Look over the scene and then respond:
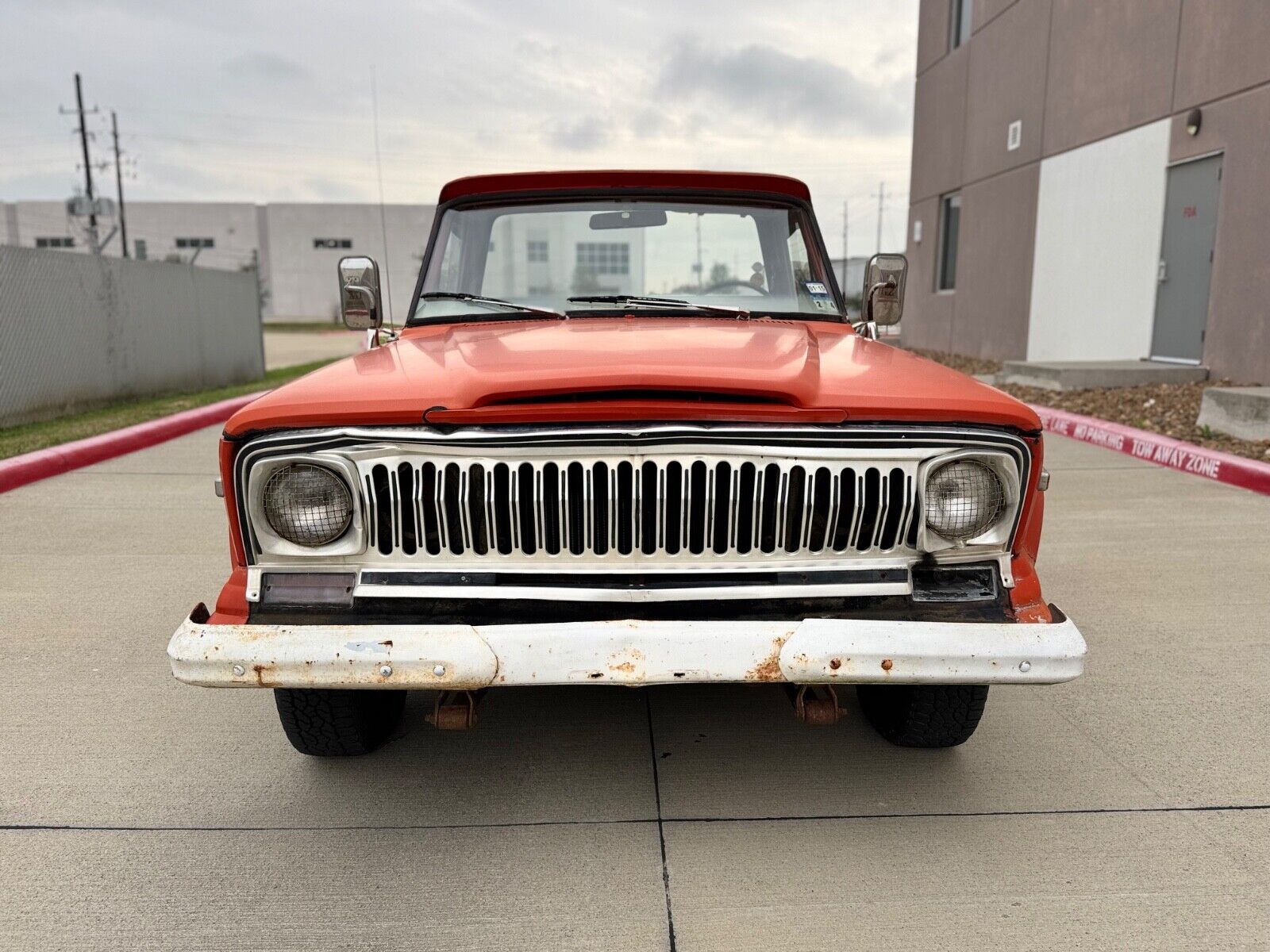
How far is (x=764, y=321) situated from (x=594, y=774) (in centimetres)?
154

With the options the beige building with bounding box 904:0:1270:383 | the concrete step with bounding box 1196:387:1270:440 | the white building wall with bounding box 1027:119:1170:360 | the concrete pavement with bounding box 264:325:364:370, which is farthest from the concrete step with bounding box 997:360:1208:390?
the concrete pavement with bounding box 264:325:364:370

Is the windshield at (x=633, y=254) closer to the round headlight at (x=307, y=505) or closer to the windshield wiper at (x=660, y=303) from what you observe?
the windshield wiper at (x=660, y=303)

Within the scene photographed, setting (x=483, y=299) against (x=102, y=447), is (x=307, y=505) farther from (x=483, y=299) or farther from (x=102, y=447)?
(x=102, y=447)

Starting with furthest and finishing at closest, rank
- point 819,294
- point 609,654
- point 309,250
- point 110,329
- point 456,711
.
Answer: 1. point 309,250
2. point 110,329
3. point 819,294
4. point 456,711
5. point 609,654

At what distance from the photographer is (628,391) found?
7.20 feet

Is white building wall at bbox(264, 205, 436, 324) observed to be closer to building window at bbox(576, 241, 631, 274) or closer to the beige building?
the beige building

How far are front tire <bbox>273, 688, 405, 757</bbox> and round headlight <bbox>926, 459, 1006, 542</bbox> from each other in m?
1.52

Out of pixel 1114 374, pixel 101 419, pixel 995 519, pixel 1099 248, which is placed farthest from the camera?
pixel 1099 248

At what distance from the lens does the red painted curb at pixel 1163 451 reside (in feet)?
20.7

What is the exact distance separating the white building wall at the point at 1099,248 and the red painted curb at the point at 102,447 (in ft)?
31.2

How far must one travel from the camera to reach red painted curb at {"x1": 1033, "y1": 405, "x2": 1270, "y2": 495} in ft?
20.7

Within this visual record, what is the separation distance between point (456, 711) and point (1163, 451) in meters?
6.51

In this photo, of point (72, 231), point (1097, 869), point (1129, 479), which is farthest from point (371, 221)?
point (1097, 869)

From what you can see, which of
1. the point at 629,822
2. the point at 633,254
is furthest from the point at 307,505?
the point at 633,254
